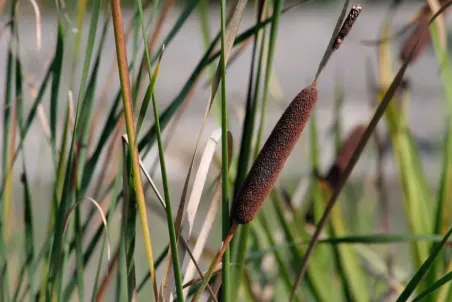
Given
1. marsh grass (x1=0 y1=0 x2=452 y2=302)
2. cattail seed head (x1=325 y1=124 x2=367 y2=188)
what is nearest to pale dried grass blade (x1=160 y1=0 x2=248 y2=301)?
marsh grass (x1=0 y1=0 x2=452 y2=302)

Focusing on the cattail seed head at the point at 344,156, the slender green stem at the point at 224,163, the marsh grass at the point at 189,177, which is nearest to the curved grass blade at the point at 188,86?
the marsh grass at the point at 189,177

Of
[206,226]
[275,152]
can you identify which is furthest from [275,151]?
[206,226]

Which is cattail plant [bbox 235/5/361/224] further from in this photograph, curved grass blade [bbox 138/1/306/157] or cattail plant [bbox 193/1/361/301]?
curved grass blade [bbox 138/1/306/157]

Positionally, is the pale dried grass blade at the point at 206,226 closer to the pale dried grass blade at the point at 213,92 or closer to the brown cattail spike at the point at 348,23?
the pale dried grass blade at the point at 213,92

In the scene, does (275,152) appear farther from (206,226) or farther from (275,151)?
(206,226)

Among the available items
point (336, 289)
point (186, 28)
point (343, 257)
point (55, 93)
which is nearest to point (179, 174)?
point (336, 289)

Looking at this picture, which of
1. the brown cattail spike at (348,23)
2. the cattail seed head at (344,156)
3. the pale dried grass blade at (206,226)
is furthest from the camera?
the cattail seed head at (344,156)

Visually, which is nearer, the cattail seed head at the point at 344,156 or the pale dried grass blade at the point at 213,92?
the pale dried grass blade at the point at 213,92
